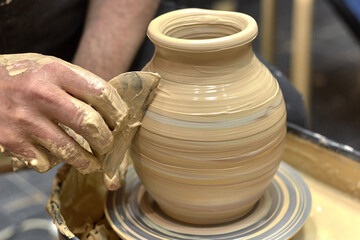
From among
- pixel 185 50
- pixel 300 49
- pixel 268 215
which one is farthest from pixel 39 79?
pixel 300 49

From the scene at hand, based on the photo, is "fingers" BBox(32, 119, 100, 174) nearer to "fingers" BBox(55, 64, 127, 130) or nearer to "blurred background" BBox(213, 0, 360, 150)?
"fingers" BBox(55, 64, 127, 130)

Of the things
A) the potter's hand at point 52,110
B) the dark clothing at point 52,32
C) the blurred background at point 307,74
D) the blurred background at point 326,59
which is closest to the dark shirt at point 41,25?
the dark clothing at point 52,32

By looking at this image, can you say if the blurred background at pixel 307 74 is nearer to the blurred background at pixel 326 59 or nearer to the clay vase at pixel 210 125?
the blurred background at pixel 326 59

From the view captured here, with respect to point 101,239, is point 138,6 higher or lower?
higher

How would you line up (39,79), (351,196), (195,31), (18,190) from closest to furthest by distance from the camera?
(39,79) < (195,31) < (351,196) < (18,190)

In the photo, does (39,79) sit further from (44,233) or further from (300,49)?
(300,49)

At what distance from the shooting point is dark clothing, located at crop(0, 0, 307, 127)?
119 cm

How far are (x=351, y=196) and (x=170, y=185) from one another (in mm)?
439

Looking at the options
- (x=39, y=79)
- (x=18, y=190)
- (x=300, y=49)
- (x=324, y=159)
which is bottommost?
(x=18, y=190)

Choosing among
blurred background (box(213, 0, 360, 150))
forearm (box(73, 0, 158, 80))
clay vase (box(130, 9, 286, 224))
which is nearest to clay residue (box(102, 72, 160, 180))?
clay vase (box(130, 9, 286, 224))

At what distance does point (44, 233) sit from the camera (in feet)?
5.44

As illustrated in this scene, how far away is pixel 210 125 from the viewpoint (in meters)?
0.81

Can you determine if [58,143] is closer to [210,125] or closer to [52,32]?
[210,125]

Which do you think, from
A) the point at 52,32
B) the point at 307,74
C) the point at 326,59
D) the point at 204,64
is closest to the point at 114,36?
the point at 52,32
